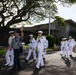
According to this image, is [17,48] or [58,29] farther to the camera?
[58,29]

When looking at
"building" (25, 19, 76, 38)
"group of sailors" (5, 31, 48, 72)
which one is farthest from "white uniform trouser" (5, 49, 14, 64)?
"building" (25, 19, 76, 38)

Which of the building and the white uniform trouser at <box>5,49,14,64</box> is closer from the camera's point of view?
the white uniform trouser at <box>5,49,14,64</box>

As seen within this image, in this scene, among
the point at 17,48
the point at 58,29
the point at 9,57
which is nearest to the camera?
the point at 17,48

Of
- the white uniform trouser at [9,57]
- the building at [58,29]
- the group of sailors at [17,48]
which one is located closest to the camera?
the group of sailors at [17,48]

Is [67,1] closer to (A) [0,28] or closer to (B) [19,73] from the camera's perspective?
(A) [0,28]

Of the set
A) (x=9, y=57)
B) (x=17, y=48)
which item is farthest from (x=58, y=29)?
(x=17, y=48)

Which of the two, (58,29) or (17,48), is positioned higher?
(17,48)

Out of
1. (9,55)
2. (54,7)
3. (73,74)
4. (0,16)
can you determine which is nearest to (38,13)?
(54,7)

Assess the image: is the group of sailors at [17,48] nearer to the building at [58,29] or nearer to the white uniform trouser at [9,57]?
the white uniform trouser at [9,57]

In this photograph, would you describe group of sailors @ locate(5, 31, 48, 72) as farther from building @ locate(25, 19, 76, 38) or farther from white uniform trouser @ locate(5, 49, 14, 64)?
building @ locate(25, 19, 76, 38)

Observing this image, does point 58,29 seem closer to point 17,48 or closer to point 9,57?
point 9,57

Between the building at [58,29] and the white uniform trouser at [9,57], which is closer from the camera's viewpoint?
the white uniform trouser at [9,57]

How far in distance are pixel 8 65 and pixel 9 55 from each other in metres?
0.61

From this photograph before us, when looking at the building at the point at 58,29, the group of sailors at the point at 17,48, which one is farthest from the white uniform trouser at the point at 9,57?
the building at the point at 58,29
